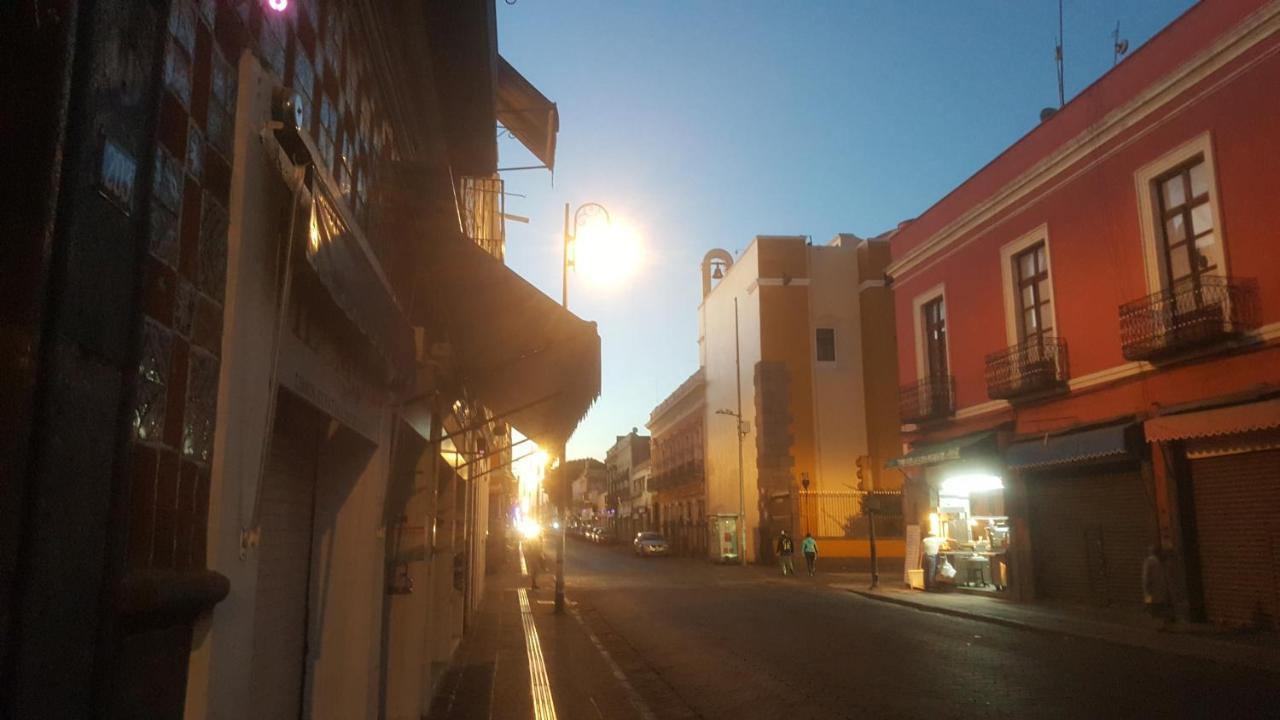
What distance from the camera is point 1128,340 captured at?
58.1 feet

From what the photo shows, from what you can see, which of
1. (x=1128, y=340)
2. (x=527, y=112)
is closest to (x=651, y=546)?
(x=1128, y=340)

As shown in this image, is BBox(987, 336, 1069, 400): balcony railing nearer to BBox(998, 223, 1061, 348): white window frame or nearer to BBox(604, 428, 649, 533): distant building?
BBox(998, 223, 1061, 348): white window frame

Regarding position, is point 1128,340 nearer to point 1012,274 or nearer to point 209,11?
point 1012,274

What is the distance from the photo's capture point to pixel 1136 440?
17531 millimetres

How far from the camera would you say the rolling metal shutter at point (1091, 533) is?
18.2m

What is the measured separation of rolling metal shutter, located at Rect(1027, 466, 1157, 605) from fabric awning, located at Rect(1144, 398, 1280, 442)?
1.43 metres

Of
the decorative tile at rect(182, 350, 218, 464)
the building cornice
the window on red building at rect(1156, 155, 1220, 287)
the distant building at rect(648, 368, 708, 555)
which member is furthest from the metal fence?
the decorative tile at rect(182, 350, 218, 464)

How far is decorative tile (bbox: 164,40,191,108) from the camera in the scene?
2525mm

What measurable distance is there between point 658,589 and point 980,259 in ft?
40.4

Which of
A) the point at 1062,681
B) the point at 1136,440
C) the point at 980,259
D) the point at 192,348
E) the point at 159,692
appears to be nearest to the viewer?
the point at 159,692

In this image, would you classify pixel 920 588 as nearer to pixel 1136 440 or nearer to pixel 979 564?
pixel 979 564

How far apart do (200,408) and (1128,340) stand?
18159 millimetres

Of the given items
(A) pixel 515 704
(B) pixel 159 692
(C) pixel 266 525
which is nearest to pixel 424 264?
(C) pixel 266 525

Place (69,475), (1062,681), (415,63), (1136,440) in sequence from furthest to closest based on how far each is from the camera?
(1136,440)
(1062,681)
(415,63)
(69,475)
